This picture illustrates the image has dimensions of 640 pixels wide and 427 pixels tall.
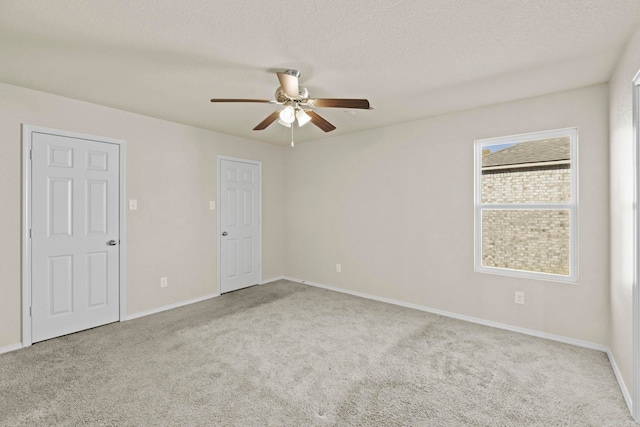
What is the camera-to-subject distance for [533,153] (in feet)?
10.2

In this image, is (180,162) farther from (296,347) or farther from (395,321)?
(395,321)

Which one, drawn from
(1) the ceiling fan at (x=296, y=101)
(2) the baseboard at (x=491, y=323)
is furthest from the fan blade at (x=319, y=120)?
(2) the baseboard at (x=491, y=323)

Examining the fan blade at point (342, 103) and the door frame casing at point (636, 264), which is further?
the fan blade at point (342, 103)

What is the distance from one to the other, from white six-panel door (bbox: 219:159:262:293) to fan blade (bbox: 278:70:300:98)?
243cm

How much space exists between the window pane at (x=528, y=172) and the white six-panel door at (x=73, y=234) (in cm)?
419

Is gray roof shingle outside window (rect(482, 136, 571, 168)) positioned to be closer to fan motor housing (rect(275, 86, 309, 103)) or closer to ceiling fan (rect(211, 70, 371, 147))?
ceiling fan (rect(211, 70, 371, 147))

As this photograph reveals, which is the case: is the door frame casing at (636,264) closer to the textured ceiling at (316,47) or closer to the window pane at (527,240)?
the textured ceiling at (316,47)

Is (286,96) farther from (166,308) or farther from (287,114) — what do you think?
(166,308)

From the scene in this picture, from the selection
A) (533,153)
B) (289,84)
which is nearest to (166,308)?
(289,84)

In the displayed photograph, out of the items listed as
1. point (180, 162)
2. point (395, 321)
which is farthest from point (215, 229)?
point (395, 321)

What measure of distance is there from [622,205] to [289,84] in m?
2.59

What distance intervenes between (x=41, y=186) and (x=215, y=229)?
1987mm

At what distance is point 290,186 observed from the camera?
540 cm

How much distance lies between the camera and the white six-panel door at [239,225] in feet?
15.0
